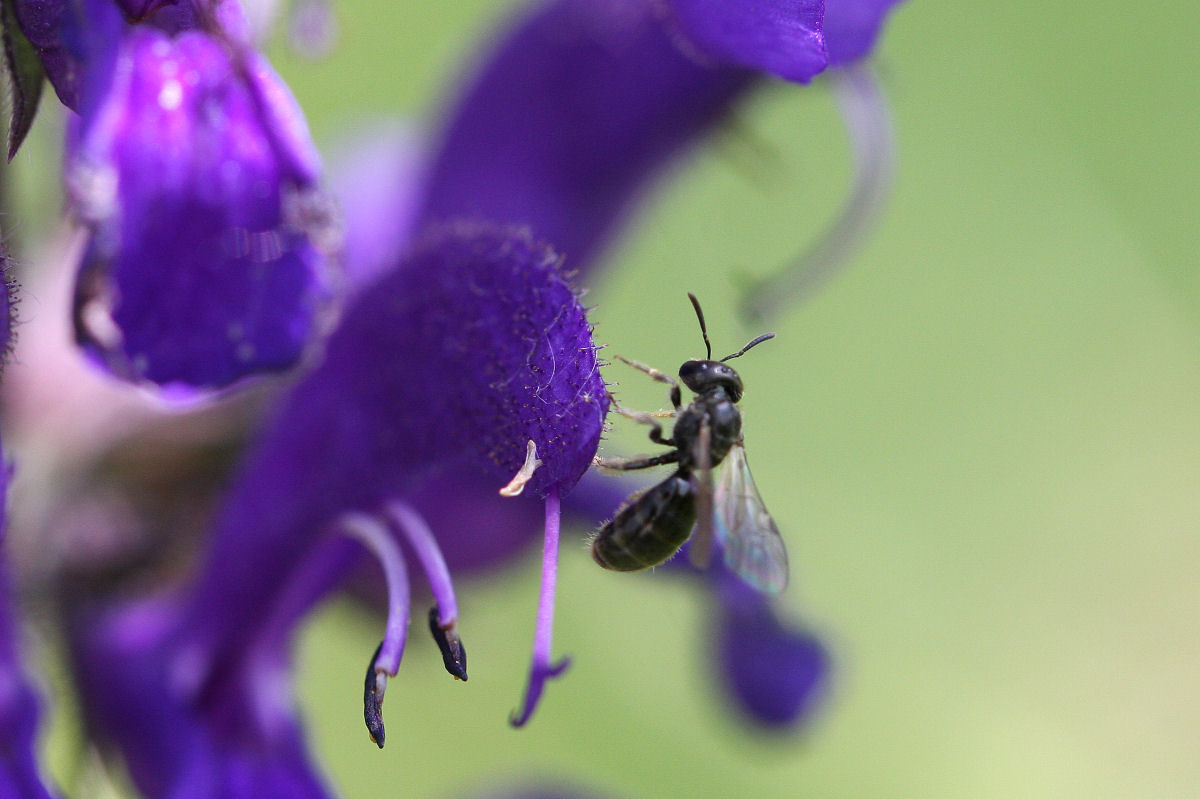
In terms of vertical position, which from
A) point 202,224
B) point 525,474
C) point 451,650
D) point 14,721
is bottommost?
point 14,721

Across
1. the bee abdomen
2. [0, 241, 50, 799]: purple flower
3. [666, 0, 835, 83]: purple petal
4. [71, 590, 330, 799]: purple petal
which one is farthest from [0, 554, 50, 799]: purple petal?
[666, 0, 835, 83]: purple petal

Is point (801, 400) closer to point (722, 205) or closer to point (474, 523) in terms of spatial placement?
point (722, 205)

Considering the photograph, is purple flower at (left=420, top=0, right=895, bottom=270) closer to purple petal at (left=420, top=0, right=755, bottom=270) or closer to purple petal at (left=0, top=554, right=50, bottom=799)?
purple petal at (left=420, top=0, right=755, bottom=270)

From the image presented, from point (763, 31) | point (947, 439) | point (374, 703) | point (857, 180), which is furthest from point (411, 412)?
point (947, 439)

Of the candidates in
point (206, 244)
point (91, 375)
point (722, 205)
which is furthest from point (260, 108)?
point (722, 205)

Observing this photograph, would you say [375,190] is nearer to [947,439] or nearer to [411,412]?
[411,412]

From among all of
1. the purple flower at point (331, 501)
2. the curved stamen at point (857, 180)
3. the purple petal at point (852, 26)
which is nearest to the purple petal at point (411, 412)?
the purple flower at point (331, 501)
